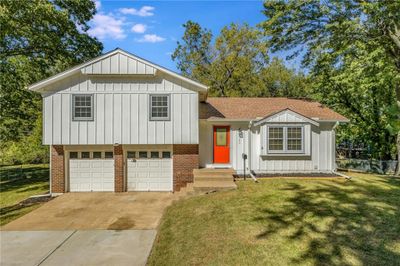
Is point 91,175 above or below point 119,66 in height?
below

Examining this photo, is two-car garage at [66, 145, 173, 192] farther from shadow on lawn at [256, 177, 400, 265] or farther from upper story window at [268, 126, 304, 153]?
shadow on lawn at [256, 177, 400, 265]

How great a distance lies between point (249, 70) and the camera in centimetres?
2678

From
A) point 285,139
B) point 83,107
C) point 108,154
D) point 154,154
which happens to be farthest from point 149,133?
point 285,139

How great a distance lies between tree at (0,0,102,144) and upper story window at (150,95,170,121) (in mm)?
7830

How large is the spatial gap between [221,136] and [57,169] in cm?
822

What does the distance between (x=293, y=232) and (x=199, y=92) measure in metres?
7.77

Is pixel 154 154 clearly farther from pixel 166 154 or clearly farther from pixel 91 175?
pixel 91 175

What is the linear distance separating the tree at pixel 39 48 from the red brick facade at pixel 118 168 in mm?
8044

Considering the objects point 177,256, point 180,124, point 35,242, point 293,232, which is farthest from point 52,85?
point 293,232

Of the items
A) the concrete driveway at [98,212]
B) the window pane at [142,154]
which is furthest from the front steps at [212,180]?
the window pane at [142,154]

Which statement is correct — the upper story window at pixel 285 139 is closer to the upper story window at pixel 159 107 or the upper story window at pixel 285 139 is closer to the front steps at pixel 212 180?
the front steps at pixel 212 180

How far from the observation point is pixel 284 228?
653 centimetres

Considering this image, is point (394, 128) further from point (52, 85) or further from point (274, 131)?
point (52, 85)

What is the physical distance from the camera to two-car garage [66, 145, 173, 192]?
12188mm
